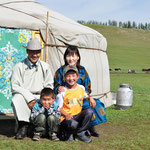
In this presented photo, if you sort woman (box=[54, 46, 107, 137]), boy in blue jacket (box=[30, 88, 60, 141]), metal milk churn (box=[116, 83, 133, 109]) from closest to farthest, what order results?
boy in blue jacket (box=[30, 88, 60, 141]) < woman (box=[54, 46, 107, 137]) < metal milk churn (box=[116, 83, 133, 109])

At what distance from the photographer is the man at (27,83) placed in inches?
150

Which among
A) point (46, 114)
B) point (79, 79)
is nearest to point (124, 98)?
point (79, 79)

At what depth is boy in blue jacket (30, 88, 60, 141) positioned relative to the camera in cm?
376

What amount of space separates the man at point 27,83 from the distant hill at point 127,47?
32.4 metres

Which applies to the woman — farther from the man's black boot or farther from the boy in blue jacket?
the man's black boot

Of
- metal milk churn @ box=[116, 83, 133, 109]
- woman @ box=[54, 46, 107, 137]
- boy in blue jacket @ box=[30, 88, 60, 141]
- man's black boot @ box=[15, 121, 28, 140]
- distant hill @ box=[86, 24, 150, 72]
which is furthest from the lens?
distant hill @ box=[86, 24, 150, 72]

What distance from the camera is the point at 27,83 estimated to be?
4066 mm

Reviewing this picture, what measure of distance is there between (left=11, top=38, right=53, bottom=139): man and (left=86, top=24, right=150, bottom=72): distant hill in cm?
3237

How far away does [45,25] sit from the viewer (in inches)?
216

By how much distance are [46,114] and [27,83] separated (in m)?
0.52

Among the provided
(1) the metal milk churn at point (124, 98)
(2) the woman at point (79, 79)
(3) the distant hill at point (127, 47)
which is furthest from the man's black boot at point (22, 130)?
(3) the distant hill at point (127, 47)

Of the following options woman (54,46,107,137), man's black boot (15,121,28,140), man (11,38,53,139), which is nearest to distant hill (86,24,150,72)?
woman (54,46,107,137)

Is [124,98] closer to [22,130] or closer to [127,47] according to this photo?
[22,130]

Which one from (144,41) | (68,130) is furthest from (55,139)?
(144,41)
